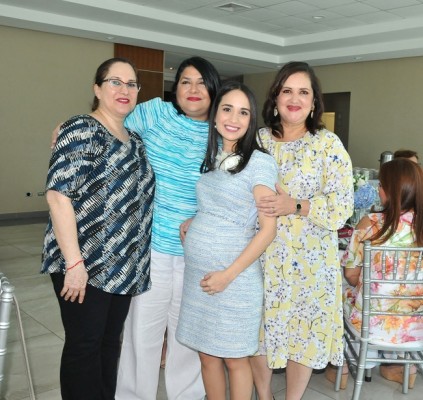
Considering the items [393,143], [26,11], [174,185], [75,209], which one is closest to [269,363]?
[174,185]

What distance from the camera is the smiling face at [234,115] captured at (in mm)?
1933

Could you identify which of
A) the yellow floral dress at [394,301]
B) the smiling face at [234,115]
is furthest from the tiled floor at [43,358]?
the smiling face at [234,115]

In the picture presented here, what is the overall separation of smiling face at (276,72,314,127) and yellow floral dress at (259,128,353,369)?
110mm

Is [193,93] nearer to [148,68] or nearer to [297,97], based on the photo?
[297,97]

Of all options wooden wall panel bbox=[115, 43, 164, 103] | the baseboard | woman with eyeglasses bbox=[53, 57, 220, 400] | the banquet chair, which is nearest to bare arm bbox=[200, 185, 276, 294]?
woman with eyeglasses bbox=[53, 57, 220, 400]

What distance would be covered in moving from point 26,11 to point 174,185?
6.89 m

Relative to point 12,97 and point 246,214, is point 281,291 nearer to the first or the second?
point 246,214

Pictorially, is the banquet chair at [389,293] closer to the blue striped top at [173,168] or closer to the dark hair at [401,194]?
the dark hair at [401,194]

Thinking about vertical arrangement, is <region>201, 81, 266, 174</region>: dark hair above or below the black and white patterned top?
above

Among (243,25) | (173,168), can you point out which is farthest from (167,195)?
(243,25)

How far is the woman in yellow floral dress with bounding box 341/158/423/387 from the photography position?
236 cm

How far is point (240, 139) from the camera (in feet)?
6.50

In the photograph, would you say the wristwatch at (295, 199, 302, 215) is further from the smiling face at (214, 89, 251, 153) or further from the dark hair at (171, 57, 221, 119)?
the dark hair at (171, 57, 221, 119)

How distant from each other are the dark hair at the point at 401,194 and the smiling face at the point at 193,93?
0.98m
